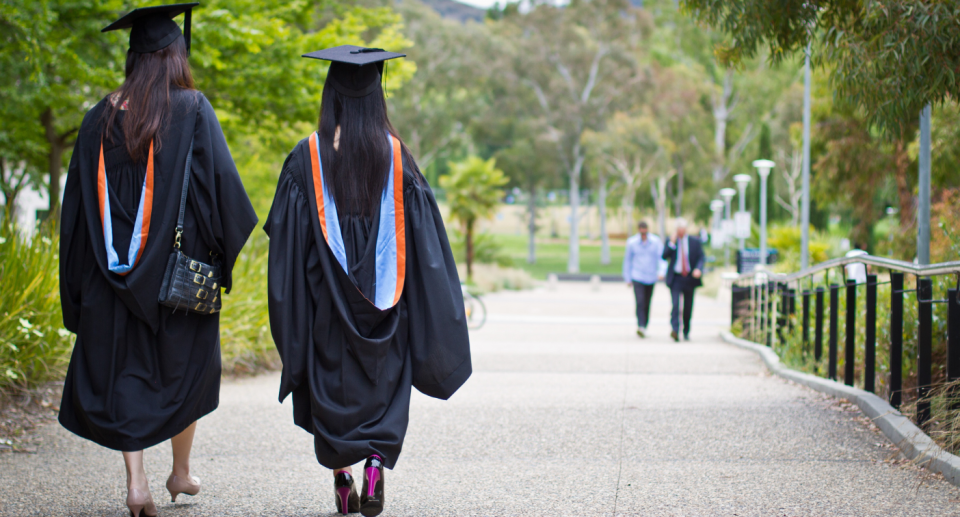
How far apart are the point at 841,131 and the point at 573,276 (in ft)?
66.6

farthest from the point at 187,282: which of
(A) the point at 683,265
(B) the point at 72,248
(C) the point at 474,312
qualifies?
(C) the point at 474,312

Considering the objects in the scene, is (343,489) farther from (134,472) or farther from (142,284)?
(142,284)

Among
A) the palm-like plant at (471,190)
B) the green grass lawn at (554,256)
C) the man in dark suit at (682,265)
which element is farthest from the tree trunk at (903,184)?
the green grass lawn at (554,256)

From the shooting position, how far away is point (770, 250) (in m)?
28.5

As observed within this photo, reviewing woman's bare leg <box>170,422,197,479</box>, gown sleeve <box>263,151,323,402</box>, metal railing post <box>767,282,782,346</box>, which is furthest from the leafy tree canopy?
metal railing post <box>767,282,782,346</box>

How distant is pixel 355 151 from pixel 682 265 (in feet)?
30.7

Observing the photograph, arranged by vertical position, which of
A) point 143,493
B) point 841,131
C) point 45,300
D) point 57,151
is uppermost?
point 841,131

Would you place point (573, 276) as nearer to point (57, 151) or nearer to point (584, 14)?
point (584, 14)

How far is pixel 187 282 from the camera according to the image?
2.93 metres

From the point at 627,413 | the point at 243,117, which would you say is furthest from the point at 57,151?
the point at 627,413

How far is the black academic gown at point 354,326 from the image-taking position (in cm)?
291

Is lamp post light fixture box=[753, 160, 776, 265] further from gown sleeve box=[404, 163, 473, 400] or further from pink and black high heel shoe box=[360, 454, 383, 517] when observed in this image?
pink and black high heel shoe box=[360, 454, 383, 517]

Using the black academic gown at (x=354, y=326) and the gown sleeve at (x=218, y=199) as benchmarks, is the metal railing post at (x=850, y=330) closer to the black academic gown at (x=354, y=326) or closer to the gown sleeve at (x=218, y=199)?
the black academic gown at (x=354, y=326)

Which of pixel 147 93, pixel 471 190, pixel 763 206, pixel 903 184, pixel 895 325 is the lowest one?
pixel 895 325
